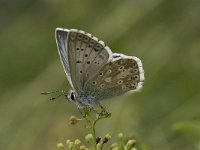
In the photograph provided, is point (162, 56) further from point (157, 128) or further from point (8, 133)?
point (8, 133)

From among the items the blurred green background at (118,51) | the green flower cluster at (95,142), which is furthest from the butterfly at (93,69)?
the blurred green background at (118,51)

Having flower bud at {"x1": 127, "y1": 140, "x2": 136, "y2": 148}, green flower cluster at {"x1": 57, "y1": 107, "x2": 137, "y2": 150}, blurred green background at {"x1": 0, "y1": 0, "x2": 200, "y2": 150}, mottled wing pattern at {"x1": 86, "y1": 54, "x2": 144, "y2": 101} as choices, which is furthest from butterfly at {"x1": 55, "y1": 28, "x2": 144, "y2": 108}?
blurred green background at {"x1": 0, "y1": 0, "x2": 200, "y2": 150}

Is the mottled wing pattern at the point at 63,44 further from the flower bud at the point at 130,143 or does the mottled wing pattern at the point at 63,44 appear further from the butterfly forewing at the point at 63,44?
the flower bud at the point at 130,143

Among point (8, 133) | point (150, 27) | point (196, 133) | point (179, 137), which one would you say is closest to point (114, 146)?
point (196, 133)

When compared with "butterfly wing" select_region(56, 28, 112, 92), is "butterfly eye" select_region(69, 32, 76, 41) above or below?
above

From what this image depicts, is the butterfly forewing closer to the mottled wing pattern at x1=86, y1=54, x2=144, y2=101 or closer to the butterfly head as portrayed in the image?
the butterfly head

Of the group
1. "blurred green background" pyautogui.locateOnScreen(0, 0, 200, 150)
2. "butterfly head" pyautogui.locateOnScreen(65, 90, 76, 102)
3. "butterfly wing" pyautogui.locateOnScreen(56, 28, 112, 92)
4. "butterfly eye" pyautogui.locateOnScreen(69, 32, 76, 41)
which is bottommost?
"blurred green background" pyautogui.locateOnScreen(0, 0, 200, 150)
